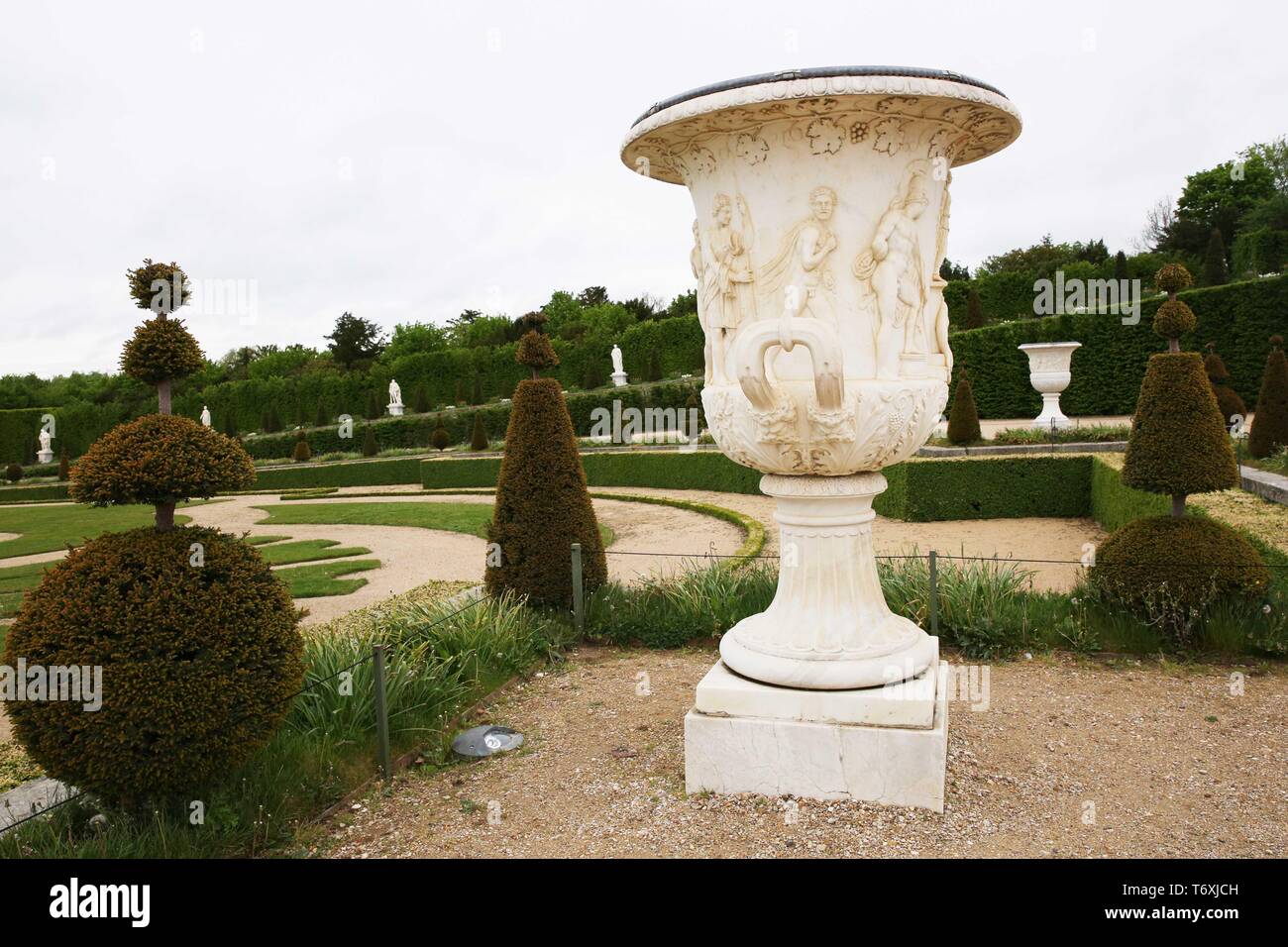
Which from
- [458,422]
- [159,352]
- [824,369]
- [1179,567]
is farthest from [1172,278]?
[458,422]

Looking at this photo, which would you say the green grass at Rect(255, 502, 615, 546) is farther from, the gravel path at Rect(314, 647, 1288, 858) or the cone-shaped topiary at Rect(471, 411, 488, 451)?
the gravel path at Rect(314, 647, 1288, 858)

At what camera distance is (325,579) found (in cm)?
1029

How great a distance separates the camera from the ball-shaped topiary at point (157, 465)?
353cm

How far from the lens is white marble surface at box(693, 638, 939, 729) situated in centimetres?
375

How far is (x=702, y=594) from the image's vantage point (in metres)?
6.93

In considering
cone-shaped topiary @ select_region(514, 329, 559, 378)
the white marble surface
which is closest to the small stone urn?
cone-shaped topiary @ select_region(514, 329, 559, 378)

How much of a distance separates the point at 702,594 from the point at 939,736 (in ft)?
10.9

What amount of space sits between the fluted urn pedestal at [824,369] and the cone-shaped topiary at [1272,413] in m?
10.1

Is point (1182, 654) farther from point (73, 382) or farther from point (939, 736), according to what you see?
point (73, 382)

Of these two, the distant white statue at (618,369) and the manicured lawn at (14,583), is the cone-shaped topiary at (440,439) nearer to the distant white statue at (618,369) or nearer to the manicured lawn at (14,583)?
the distant white statue at (618,369)

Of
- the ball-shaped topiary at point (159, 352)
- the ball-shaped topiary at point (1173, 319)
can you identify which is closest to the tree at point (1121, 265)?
the ball-shaped topiary at point (1173, 319)

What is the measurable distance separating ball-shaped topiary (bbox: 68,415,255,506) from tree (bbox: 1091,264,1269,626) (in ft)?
18.6

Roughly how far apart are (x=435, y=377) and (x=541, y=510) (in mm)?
33777

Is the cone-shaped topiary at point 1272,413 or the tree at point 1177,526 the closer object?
the tree at point 1177,526
